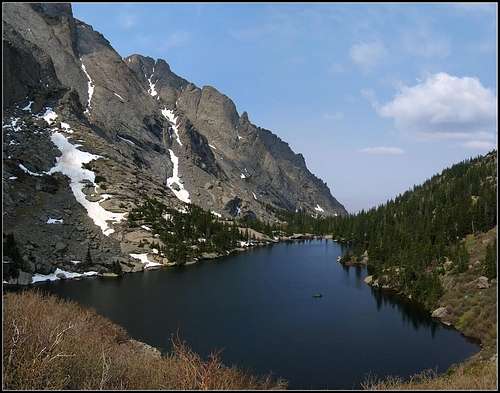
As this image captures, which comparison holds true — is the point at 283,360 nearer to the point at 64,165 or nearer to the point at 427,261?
the point at 427,261

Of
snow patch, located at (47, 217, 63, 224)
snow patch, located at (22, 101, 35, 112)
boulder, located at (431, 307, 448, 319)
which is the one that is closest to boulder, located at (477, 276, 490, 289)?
boulder, located at (431, 307, 448, 319)

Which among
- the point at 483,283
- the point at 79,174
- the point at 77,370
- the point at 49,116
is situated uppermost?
the point at 49,116

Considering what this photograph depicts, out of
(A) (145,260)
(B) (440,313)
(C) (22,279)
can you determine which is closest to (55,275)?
(C) (22,279)

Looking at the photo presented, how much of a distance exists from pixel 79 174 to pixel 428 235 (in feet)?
311

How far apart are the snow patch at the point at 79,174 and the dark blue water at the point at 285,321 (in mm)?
24163

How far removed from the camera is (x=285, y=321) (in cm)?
5859

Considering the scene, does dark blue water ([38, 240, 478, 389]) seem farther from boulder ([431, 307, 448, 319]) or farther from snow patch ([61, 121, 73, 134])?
snow patch ([61, 121, 73, 134])

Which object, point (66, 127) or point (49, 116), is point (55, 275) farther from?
point (49, 116)

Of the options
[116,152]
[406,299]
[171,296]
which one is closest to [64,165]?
[116,152]

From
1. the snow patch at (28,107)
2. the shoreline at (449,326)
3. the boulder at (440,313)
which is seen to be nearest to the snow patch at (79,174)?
the snow patch at (28,107)

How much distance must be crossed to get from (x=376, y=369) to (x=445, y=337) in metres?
18.6

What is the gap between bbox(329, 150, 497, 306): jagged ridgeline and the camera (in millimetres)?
79062

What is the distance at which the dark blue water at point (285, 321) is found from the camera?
43938mm

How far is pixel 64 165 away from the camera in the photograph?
394 feet
